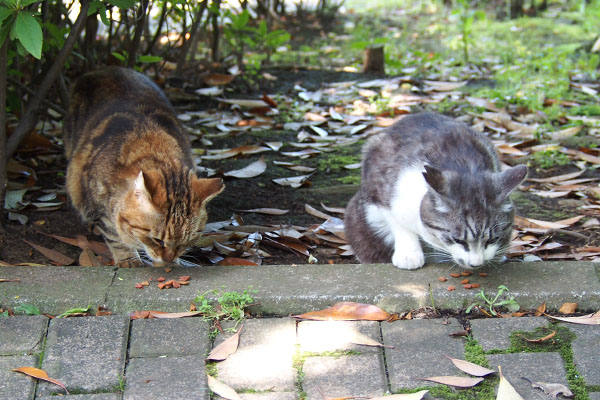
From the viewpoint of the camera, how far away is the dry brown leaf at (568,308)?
3119mm

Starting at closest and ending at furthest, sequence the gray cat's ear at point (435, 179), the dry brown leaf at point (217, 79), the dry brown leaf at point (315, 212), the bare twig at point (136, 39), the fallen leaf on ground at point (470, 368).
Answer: the fallen leaf on ground at point (470, 368) → the gray cat's ear at point (435, 179) → the dry brown leaf at point (315, 212) → the bare twig at point (136, 39) → the dry brown leaf at point (217, 79)

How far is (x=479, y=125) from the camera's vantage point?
19.2ft

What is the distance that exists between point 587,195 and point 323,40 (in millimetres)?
5287

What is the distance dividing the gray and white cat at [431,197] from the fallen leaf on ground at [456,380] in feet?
2.51

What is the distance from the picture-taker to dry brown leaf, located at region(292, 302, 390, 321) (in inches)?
122

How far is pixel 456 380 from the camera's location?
106 inches

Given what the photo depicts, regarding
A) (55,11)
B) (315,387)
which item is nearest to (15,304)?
(315,387)

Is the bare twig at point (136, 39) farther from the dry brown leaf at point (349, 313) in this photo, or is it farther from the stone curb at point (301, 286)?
the dry brown leaf at point (349, 313)

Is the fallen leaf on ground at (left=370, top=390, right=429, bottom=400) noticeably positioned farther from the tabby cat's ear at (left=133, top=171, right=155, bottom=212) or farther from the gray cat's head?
the tabby cat's ear at (left=133, top=171, right=155, bottom=212)

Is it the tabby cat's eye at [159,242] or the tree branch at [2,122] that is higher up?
the tree branch at [2,122]

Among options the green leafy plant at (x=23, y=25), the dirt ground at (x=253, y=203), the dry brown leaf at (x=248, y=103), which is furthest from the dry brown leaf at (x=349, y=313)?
the dry brown leaf at (x=248, y=103)

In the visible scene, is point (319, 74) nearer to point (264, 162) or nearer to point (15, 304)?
point (264, 162)

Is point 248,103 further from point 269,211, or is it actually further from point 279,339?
point 279,339

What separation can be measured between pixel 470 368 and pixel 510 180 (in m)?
1.03
